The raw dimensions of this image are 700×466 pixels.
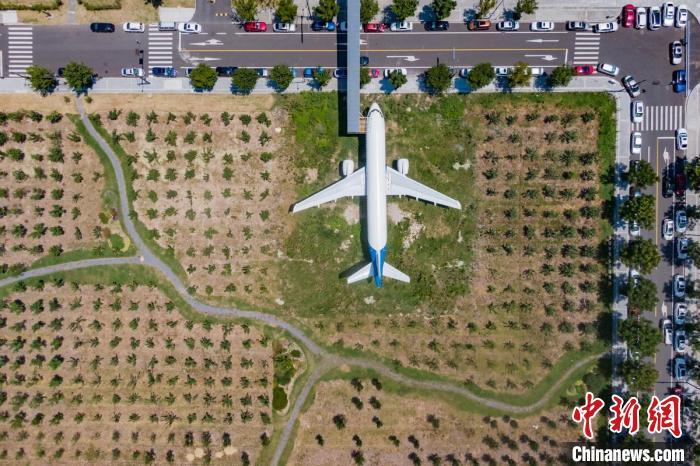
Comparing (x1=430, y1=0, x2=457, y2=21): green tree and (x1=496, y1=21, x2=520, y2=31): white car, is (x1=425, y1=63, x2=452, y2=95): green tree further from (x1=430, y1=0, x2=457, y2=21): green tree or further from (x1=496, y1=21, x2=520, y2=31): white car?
(x1=496, y1=21, x2=520, y2=31): white car

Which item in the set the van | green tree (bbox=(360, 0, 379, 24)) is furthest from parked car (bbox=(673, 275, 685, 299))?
the van

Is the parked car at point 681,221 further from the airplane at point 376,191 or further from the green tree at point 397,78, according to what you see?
the green tree at point 397,78

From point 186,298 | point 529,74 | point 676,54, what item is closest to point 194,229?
point 186,298

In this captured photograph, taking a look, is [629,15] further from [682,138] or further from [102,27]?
[102,27]

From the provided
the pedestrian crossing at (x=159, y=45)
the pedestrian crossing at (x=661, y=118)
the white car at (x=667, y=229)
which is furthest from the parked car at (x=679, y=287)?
the pedestrian crossing at (x=159, y=45)

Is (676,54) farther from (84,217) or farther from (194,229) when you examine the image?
(84,217)
